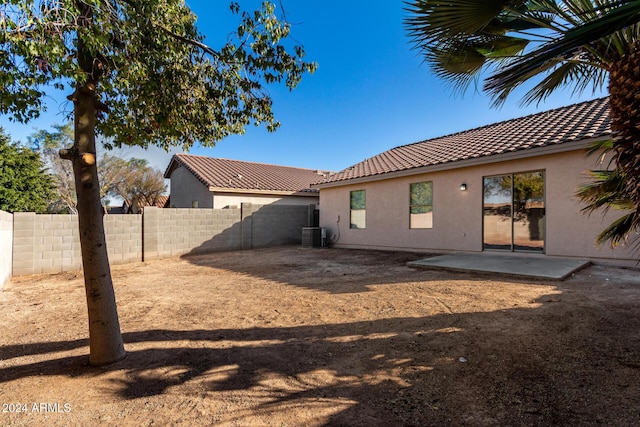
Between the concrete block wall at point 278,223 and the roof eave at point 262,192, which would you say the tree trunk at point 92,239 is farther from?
the roof eave at point 262,192

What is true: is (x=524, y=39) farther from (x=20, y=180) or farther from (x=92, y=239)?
(x=20, y=180)

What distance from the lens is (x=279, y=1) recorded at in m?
3.71

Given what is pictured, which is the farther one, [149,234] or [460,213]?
[149,234]

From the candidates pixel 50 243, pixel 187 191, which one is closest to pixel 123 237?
pixel 50 243

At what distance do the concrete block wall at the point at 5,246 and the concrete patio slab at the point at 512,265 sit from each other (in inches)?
353

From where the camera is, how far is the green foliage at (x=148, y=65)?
254cm

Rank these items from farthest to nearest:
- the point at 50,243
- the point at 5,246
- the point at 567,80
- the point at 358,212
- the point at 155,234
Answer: the point at 358,212
the point at 155,234
the point at 50,243
the point at 5,246
the point at 567,80

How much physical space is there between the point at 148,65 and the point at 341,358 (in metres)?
3.85

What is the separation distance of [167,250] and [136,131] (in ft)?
24.3

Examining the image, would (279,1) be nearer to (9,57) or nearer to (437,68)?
(437,68)

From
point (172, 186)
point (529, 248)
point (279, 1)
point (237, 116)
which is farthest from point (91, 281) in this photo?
point (172, 186)

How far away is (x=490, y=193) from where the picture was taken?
905 centimetres

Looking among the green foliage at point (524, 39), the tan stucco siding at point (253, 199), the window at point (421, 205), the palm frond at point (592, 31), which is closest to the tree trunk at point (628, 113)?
the green foliage at point (524, 39)

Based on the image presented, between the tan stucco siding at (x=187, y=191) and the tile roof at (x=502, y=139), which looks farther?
the tan stucco siding at (x=187, y=191)
